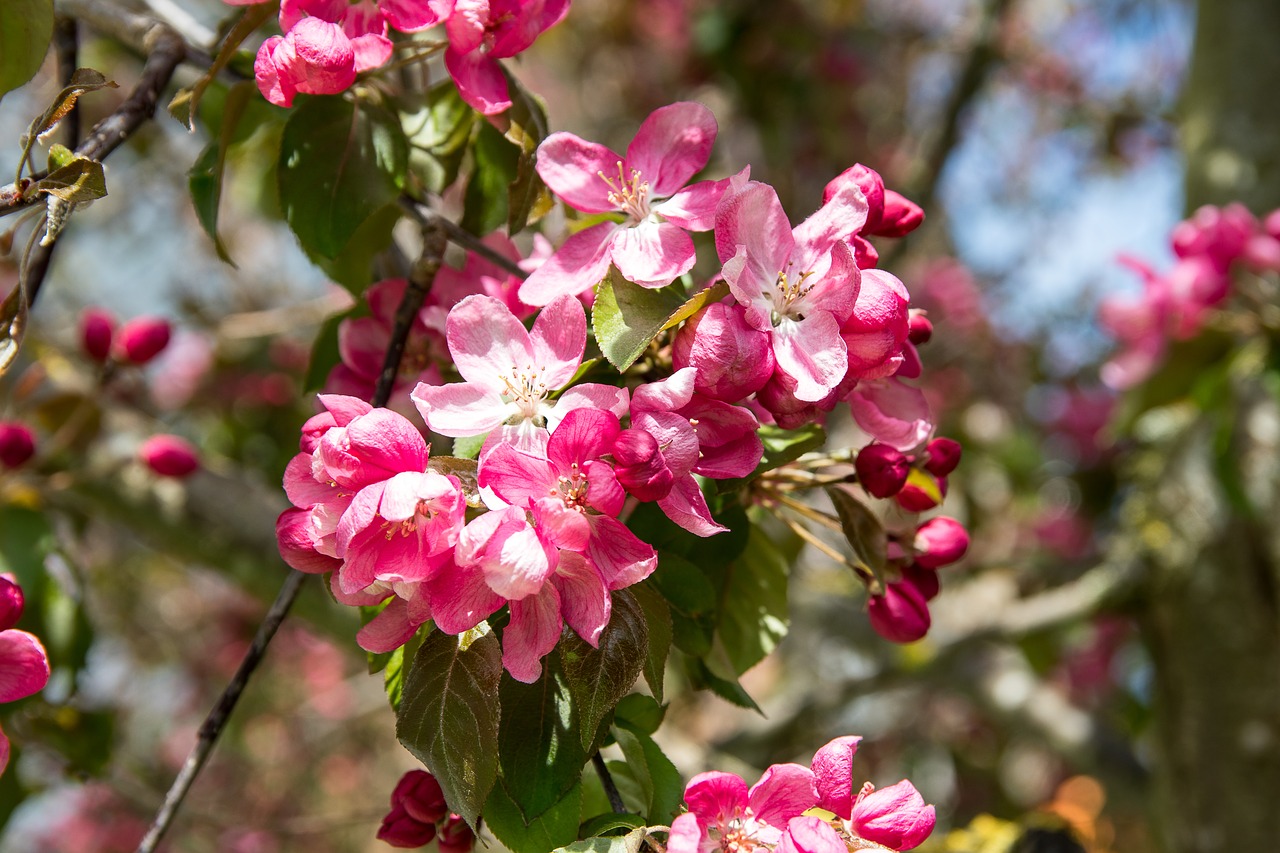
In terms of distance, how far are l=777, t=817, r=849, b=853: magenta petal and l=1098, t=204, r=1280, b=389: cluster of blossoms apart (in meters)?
1.85

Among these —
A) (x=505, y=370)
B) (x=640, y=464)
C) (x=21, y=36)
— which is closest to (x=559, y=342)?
(x=505, y=370)

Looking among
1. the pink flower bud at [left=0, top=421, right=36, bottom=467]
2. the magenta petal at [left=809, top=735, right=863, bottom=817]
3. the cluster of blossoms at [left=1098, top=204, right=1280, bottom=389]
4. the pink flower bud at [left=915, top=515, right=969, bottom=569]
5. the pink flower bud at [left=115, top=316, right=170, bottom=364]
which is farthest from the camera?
the cluster of blossoms at [left=1098, top=204, right=1280, bottom=389]

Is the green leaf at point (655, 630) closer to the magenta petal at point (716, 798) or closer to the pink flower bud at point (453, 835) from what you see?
the magenta petal at point (716, 798)

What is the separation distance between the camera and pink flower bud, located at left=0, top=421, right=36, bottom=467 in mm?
1411

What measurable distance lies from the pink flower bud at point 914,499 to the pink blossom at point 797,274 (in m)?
0.21

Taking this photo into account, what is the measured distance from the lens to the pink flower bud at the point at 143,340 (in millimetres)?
1526

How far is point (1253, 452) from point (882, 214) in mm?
1658

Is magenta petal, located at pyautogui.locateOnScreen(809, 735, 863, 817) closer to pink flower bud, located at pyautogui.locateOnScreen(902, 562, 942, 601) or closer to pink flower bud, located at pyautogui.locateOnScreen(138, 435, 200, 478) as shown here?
pink flower bud, located at pyautogui.locateOnScreen(902, 562, 942, 601)

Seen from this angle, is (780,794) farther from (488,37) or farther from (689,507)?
(488,37)

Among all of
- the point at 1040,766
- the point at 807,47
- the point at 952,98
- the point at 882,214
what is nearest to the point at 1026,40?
the point at 807,47

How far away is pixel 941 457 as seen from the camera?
922mm

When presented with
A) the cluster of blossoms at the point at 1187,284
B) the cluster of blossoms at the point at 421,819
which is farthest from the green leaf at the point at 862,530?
the cluster of blossoms at the point at 1187,284

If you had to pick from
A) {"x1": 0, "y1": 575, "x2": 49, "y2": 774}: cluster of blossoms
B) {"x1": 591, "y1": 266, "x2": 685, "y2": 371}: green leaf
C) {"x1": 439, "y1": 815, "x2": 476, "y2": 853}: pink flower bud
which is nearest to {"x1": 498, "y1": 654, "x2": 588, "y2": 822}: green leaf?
{"x1": 439, "y1": 815, "x2": 476, "y2": 853}: pink flower bud

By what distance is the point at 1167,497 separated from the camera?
2350 millimetres
